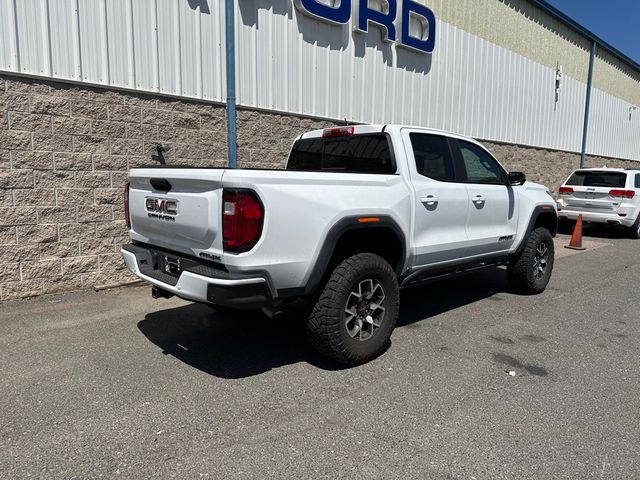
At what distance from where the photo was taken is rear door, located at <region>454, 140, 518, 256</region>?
5098 mm

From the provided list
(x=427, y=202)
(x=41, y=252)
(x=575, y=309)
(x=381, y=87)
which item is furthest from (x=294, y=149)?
(x=381, y=87)

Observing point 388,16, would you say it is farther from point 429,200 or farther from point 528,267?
point 429,200

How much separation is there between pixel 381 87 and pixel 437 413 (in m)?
7.48

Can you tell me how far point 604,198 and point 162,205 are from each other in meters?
11.3

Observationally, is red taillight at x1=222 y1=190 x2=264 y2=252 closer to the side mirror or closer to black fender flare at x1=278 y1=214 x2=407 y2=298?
black fender flare at x1=278 y1=214 x2=407 y2=298

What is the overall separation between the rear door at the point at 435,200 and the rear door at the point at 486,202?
17cm

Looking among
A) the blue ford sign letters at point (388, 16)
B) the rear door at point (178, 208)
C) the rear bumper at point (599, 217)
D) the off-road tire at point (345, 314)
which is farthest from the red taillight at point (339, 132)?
the rear bumper at point (599, 217)

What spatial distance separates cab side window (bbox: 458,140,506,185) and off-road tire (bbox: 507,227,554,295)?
1.03m

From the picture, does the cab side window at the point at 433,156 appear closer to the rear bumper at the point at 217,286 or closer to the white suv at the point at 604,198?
the rear bumper at the point at 217,286

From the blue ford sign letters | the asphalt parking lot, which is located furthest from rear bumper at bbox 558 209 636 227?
the asphalt parking lot

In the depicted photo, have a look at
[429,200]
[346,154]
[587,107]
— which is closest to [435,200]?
[429,200]

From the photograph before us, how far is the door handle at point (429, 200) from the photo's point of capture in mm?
4430

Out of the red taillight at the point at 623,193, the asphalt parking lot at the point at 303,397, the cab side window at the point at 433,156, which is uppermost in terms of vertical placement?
the cab side window at the point at 433,156

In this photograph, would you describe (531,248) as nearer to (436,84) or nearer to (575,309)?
(575,309)
